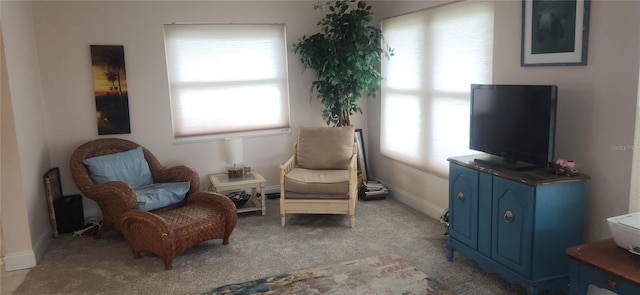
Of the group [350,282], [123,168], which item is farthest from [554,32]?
[123,168]

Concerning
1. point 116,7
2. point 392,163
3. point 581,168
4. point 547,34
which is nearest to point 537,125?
point 581,168

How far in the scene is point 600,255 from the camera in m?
2.24

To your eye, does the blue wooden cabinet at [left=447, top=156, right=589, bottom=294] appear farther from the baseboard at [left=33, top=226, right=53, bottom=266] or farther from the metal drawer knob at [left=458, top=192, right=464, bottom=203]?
the baseboard at [left=33, top=226, right=53, bottom=266]

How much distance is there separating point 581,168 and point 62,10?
14.9 ft

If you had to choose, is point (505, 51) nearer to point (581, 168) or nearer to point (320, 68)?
point (581, 168)

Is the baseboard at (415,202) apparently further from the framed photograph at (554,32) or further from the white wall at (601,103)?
the framed photograph at (554,32)

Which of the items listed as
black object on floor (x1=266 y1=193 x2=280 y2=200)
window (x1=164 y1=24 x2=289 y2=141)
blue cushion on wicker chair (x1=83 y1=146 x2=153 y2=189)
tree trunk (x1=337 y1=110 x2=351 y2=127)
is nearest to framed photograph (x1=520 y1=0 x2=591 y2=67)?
tree trunk (x1=337 y1=110 x2=351 y2=127)

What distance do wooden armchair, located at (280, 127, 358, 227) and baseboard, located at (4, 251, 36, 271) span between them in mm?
2016

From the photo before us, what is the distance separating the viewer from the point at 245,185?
14.8ft

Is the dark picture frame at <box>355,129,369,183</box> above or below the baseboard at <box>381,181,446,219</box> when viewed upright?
above

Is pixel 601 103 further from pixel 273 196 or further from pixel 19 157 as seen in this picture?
pixel 19 157

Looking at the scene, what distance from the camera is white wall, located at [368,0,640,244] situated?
255 cm

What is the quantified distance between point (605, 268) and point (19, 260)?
3.89 meters

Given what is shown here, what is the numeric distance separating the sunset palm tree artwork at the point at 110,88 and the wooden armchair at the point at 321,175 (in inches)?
69.0
